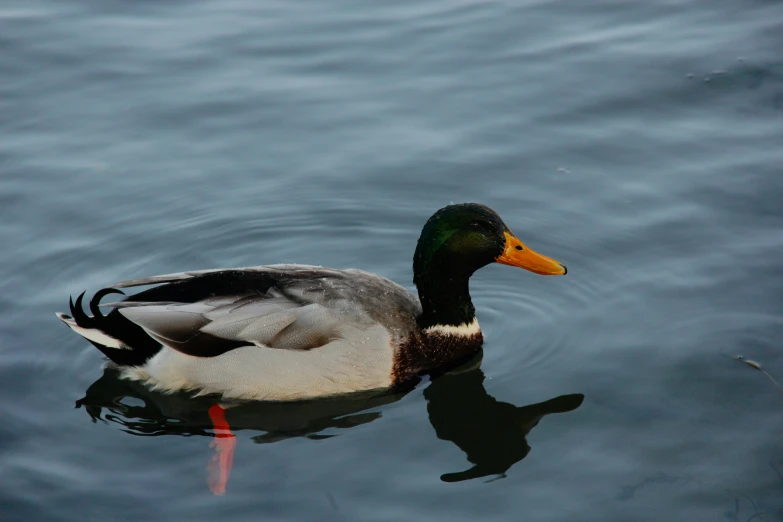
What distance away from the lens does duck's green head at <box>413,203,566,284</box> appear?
265 inches

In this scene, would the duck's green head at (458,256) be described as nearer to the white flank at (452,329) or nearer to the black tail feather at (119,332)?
the white flank at (452,329)

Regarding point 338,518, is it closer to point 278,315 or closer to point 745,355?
point 278,315

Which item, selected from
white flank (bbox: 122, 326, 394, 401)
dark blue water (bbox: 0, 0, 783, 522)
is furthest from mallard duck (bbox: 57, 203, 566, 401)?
dark blue water (bbox: 0, 0, 783, 522)

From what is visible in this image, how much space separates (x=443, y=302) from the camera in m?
6.89

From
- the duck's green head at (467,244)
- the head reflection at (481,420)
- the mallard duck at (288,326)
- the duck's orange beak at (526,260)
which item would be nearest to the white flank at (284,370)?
the mallard duck at (288,326)

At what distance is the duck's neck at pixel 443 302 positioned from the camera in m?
6.87

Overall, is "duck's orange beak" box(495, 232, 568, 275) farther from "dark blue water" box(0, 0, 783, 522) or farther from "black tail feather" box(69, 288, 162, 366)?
"black tail feather" box(69, 288, 162, 366)

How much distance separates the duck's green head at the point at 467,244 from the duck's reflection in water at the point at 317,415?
2.45 feet

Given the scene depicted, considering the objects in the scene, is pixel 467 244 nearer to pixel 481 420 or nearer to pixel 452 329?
pixel 452 329

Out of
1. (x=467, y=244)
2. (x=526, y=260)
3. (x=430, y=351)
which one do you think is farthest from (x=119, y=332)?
(x=526, y=260)

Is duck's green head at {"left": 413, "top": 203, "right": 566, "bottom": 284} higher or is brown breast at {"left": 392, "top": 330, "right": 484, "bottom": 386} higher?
duck's green head at {"left": 413, "top": 203, "right": 566, "bottom": 284}

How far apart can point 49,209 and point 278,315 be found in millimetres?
2929

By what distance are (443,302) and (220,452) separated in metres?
1.80

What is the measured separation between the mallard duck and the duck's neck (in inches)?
0.5
